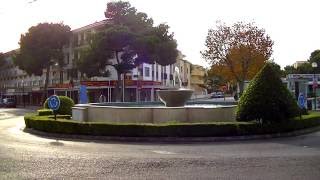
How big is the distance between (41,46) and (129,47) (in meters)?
21.8

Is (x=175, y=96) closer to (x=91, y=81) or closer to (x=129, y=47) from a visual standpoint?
(x=129, y=47)

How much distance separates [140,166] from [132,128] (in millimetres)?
8233

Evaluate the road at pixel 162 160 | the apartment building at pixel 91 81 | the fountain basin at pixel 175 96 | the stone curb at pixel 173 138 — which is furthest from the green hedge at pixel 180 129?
the apartment building at pixel 91 81

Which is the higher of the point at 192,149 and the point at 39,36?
the point at 39,36

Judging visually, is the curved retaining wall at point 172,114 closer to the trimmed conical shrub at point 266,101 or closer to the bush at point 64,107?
the trimmed conical shrub at point 266,101

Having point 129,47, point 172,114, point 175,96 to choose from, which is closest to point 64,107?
point 175,96

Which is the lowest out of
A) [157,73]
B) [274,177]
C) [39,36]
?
[274,177]

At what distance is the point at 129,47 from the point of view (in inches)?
2312

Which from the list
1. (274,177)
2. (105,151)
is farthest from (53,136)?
(274,177)

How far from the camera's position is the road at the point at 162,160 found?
11.3 m

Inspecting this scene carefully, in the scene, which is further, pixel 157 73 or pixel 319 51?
pixel 319 51

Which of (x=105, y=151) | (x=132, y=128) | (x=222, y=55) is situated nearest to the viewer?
(x=105, y=151)

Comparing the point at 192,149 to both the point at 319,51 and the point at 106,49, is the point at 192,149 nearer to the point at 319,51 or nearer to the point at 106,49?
the point at 106,49

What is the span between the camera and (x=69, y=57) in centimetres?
8244
